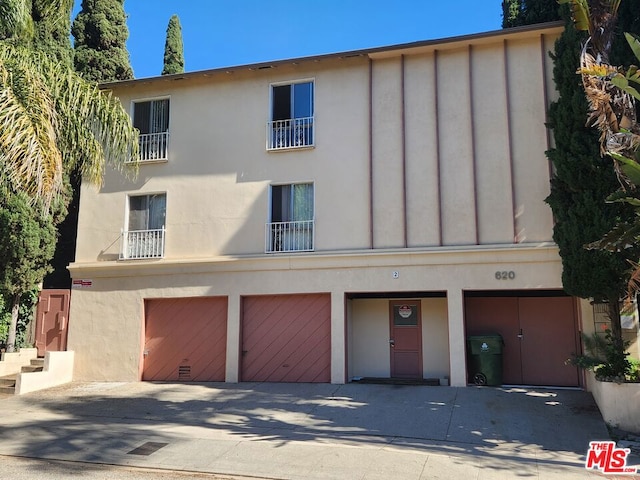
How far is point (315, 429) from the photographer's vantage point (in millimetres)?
9625

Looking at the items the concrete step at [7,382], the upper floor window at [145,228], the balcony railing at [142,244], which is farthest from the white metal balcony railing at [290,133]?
the concrete step at [7,382]

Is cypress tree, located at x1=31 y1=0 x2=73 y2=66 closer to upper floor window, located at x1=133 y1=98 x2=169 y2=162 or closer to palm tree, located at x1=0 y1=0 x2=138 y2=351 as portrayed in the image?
palm tree, located at x1=0 y1=0 x2=138 y2=351

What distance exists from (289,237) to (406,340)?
13.4ft

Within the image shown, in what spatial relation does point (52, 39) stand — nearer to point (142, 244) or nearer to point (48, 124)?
point (142, 244)

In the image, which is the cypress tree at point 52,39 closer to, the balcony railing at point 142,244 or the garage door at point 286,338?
the balcony railing at point 142,244

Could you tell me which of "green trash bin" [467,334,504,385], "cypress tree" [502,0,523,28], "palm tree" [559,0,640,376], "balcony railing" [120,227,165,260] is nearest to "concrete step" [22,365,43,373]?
"balcony railing" [120,227,165,260]

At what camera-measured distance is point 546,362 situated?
43.0 feet

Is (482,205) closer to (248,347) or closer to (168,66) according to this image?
(248,347)

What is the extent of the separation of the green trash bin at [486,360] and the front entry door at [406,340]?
1.53m

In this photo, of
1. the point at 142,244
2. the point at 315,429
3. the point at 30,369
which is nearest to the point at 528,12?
the point at 142,244

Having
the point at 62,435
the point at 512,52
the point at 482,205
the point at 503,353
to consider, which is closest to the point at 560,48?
the point at 512,52

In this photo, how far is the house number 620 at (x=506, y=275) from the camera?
1263 cm

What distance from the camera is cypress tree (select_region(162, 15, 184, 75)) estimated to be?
26188mm

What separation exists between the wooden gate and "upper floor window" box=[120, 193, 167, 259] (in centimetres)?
259
